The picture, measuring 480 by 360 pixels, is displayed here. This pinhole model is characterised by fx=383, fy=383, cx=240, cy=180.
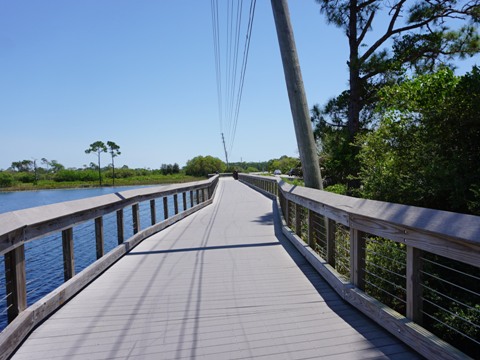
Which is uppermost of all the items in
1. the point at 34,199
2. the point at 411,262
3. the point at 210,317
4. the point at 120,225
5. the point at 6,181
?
the point at 411,262

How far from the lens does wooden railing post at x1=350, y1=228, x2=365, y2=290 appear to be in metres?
3.64

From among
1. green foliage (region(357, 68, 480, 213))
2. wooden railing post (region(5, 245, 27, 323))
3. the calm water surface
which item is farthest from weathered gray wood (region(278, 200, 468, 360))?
the calm water surface

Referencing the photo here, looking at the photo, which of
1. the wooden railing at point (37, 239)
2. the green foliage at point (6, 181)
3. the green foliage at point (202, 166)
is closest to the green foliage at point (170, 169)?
the green foliage at point (202, 166)

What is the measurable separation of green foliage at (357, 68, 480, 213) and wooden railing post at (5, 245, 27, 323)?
498 cm

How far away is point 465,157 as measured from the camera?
5.84 metres

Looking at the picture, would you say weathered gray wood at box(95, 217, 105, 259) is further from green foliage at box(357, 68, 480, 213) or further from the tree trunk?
the tree trunk

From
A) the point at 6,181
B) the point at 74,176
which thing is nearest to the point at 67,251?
the point at 6,181

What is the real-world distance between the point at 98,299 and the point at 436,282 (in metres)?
4.19

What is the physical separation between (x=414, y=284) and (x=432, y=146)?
14.4 feet

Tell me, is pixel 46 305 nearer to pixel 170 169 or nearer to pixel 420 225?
pixel 420 225

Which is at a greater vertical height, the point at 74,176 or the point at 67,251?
the point at 67,251

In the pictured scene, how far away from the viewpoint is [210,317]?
357cm

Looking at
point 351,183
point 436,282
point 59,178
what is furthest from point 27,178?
point 436,282

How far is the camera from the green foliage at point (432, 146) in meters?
5.70
